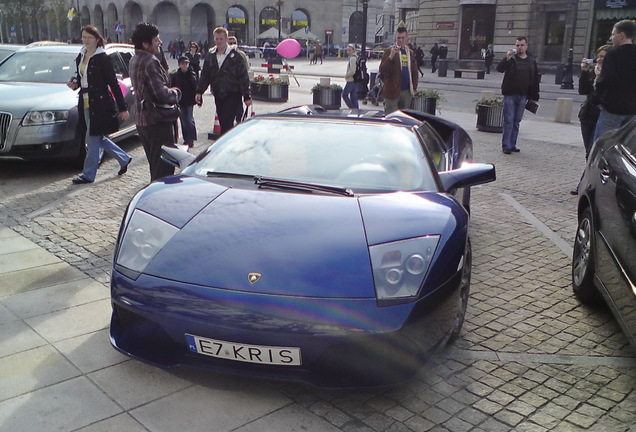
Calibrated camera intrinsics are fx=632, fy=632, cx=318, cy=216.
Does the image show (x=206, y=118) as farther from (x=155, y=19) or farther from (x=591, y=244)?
(x=155, y=19)

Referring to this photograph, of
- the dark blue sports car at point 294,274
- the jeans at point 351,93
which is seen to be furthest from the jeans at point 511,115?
the dark blue sports car at point 294,274

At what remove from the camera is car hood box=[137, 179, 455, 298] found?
3.00 meters

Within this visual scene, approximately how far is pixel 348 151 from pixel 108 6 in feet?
265

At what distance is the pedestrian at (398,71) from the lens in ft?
34.0

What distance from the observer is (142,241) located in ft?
11.0

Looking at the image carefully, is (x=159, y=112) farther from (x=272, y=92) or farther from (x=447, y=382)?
(x=272, y=92)

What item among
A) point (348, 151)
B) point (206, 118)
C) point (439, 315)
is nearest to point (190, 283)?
point (439, 315)

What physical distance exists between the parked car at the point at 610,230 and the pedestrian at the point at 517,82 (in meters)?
5.78

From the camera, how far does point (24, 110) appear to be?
7.97 meters

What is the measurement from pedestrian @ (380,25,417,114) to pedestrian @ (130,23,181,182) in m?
4.53

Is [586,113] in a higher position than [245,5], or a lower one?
lower

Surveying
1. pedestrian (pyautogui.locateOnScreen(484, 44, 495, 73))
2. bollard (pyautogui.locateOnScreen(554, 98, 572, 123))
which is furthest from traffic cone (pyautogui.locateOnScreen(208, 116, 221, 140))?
pedestrian (pyautogui.locateOnScreen(484, 44, 495, 73))

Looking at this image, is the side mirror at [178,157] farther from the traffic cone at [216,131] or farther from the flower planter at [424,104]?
the flower planter at [424,104]

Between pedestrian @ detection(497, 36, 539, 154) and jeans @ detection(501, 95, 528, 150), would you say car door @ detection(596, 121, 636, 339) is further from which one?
jeans @ detection(501, 95, 528, 150)
